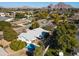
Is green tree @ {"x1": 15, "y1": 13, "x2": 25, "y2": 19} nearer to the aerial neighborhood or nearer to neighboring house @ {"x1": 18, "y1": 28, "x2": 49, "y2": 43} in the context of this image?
the aerial neighborhood

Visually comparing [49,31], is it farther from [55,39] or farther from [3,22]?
[3,22]

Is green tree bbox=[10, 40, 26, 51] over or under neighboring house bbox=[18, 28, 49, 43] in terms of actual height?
under

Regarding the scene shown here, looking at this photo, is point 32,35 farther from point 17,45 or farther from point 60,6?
point 60,6

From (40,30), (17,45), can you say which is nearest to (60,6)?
(40,30)

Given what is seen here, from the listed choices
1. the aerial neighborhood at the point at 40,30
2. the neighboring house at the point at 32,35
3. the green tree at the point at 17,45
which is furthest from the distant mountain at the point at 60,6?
the green tree at the point at 17,45

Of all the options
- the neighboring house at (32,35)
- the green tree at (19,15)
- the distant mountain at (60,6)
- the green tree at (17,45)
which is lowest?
the green tree at (17,45)

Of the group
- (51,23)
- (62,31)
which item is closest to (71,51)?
(62,31)

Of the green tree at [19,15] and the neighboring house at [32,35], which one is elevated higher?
the green tree at [19,15]

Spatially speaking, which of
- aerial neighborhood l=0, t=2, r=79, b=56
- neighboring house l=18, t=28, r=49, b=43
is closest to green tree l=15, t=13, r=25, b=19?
aerial neighborhood l=0, t=2, r=79, b=56

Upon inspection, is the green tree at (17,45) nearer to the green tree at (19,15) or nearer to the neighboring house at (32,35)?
the neighboring house at (32,35)
